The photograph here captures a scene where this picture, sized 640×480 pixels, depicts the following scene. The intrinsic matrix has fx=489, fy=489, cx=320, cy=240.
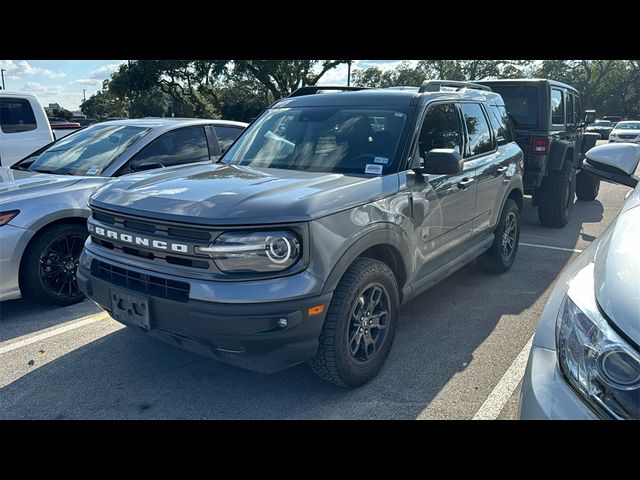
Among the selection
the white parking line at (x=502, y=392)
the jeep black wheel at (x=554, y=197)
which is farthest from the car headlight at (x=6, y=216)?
the jeep black wheel at (x=554, y=197)

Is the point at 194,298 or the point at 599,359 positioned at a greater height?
the point at 599,359

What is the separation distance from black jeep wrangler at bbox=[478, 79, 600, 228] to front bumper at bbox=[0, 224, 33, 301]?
641cm

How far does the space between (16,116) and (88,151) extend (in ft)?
10.9

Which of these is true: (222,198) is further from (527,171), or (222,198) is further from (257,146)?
(527,171)

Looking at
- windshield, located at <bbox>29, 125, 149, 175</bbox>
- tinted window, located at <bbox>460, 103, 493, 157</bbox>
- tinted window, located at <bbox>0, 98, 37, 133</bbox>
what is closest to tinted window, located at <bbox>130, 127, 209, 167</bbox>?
windshield, located at <bbox>29, 125, 149, 175</bbox>

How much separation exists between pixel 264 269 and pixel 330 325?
0.53 metres

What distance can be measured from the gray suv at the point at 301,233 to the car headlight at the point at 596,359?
1.27 meters

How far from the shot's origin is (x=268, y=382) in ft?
10.6

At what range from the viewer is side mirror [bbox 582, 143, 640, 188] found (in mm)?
3295

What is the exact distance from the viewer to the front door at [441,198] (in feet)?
11.7

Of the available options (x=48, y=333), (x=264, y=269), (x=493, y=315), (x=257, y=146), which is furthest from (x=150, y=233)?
(x=493, y=315)

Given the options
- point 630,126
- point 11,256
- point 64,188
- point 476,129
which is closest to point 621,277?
point 476,129

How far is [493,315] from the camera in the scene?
4324 mm

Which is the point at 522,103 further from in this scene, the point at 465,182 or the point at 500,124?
the point at 465,182
